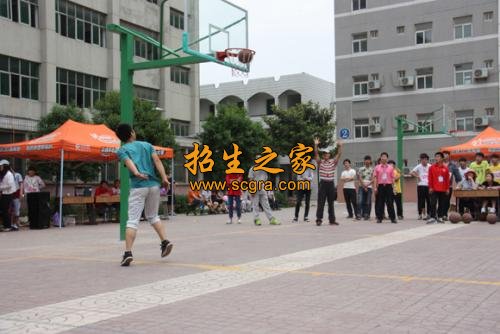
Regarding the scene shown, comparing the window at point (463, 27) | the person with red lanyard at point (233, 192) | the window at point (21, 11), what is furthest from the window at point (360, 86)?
the person with red lanyard at point (233, 192)

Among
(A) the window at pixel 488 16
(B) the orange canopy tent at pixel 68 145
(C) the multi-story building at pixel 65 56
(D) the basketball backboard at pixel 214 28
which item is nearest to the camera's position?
(D) the basketball backboard at pixel 214 28

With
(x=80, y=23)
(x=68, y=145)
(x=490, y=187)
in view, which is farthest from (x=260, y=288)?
(x=80, y=23)

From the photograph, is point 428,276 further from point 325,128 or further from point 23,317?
point 325,128

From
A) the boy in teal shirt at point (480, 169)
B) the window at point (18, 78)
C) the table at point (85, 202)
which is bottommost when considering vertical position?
the table at point (85, 202)

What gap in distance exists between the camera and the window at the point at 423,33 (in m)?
42.2

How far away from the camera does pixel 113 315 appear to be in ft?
17.4

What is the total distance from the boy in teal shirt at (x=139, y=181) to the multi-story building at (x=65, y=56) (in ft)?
68.6

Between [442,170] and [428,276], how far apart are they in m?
9.47

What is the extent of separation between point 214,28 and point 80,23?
798 inches

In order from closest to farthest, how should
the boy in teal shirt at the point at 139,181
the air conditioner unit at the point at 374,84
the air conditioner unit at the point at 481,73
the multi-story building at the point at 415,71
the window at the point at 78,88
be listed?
the boy in teal shirt at the point at 139,181 → the window at the point at 78,88 → the air conditioner unit at the point at 481,73 → the multi-story building at the point at 415,71 → the air conditioner unit at the point at 374,84

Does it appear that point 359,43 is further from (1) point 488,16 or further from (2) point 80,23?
(2) point 80,23

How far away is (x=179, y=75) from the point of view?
41.8 metres

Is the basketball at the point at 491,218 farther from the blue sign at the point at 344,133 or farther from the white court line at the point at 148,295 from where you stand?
the blue sign at the point at 344,133

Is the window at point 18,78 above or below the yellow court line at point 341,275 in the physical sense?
above
